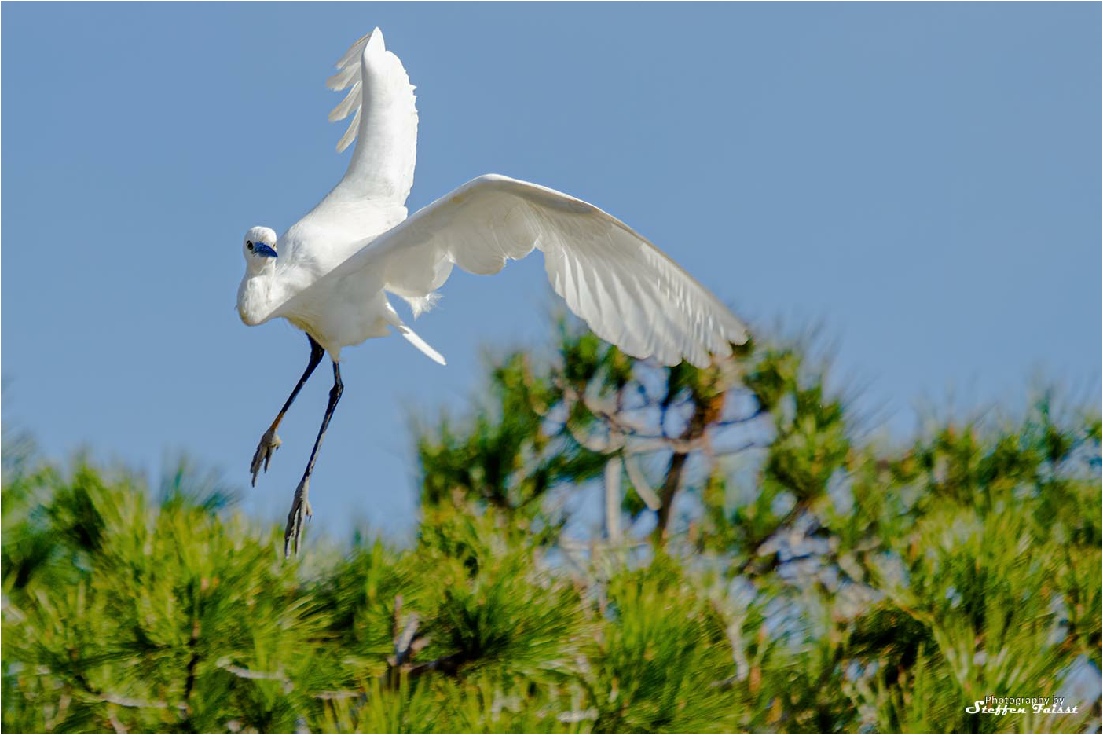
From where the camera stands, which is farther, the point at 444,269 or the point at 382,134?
the point at 382,134

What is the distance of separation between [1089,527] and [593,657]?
1.19 meters

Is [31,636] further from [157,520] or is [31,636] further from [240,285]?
[240,285]

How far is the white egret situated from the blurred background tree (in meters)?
0.20

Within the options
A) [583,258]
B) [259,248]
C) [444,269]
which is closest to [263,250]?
[259,248]

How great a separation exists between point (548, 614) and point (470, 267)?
634 millimetres

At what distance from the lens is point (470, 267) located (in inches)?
103

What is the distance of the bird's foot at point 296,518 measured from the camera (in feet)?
8.04

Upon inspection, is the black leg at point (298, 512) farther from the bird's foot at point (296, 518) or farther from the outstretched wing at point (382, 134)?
the outstretched wing at point (382, 134)

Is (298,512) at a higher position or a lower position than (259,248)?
lower

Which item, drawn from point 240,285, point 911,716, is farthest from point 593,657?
point 240,285

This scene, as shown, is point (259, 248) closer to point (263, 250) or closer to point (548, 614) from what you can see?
point (263, 250)

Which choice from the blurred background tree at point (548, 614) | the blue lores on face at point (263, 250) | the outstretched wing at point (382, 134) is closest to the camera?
the blurred background tree at point (548, 614)

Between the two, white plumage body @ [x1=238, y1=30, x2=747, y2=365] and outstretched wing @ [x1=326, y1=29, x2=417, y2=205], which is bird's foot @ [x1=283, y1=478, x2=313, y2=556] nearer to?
white plumage body @ [x1=238, y1=30, x2=747, y2=365]

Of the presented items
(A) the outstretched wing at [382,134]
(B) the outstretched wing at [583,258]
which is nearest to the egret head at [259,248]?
(B) the outstretched wing at [583,258]
